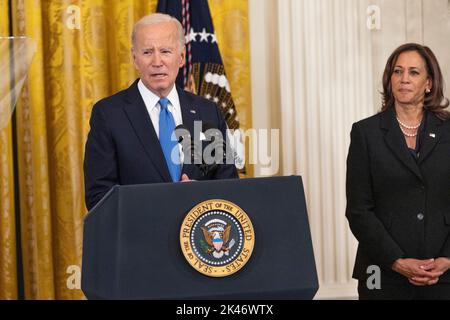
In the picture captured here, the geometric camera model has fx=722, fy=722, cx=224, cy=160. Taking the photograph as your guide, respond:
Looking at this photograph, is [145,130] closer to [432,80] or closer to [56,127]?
[432,80]

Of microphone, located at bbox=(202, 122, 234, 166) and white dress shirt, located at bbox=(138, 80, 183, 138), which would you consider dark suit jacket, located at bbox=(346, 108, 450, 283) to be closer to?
white dress shirt, located at bbox=(138, 80, 183, 138)

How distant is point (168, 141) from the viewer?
2.42 m

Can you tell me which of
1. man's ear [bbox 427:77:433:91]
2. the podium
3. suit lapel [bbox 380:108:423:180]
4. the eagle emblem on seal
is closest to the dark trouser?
suit lapel [bbox 380:108:423:180]

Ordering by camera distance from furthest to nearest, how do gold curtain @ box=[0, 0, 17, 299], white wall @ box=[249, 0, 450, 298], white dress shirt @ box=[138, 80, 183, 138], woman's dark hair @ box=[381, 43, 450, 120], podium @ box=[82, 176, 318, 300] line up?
1. white wall @ box=[249, 0, 450, 298]
2. gold curtain @ box=[0, 0, 17, 299]
3. woman's dark hair @ box=[381, 43, 450, 120]
4. white dress shirt @ box=[138, 80, 183, 138]
5. podium @ box=[82, 176, 318, 300]

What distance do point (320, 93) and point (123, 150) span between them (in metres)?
2.22

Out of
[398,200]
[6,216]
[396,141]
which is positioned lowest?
[6,216]

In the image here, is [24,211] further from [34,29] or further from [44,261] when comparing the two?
[34,29]

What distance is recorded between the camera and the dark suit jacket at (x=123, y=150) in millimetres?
2355

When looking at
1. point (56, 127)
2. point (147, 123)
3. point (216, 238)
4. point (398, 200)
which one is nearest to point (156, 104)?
point (147, 123)

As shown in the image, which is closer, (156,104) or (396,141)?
(156,104)

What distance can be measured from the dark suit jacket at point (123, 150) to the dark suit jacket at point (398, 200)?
2.48 feet

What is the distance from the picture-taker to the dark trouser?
9.53 ft

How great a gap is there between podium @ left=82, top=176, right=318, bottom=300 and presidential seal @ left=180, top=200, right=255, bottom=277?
0.5 inches

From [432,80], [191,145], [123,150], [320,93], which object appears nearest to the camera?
[191,145]
